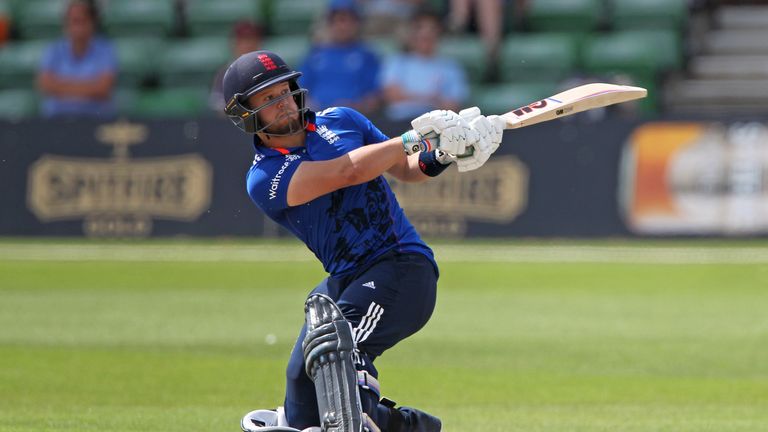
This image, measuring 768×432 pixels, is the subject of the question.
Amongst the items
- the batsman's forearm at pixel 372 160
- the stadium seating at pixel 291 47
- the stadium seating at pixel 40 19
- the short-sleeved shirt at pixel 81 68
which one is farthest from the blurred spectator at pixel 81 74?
the batsman's forearm at pixel 372 160

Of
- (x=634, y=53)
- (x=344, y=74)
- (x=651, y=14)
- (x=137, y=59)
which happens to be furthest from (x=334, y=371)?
(x=137, y=59)

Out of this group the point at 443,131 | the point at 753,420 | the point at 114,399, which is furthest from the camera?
the point at 114,399

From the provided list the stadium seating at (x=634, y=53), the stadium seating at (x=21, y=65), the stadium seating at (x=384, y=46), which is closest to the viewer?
the stadium seating at (x=634, y=53)

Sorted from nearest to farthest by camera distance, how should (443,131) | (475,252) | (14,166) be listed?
1. (443,131)
2. (475,252)
3. (14,166)

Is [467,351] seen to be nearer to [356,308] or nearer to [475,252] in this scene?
[356,308]

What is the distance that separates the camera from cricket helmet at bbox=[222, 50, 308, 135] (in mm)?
5672

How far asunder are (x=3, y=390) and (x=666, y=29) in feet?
40.1

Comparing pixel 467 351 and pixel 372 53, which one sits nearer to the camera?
pixel 467 351

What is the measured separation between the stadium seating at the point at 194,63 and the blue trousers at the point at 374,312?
13128 mm

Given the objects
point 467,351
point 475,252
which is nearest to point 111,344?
point 467,351

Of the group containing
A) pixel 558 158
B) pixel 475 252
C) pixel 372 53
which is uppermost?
pixel 372 53

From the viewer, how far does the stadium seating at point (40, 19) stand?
19750 mm

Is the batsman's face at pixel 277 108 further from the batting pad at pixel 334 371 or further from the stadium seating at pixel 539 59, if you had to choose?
the stadium seating at pixel 539 59

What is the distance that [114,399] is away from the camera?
762cm
